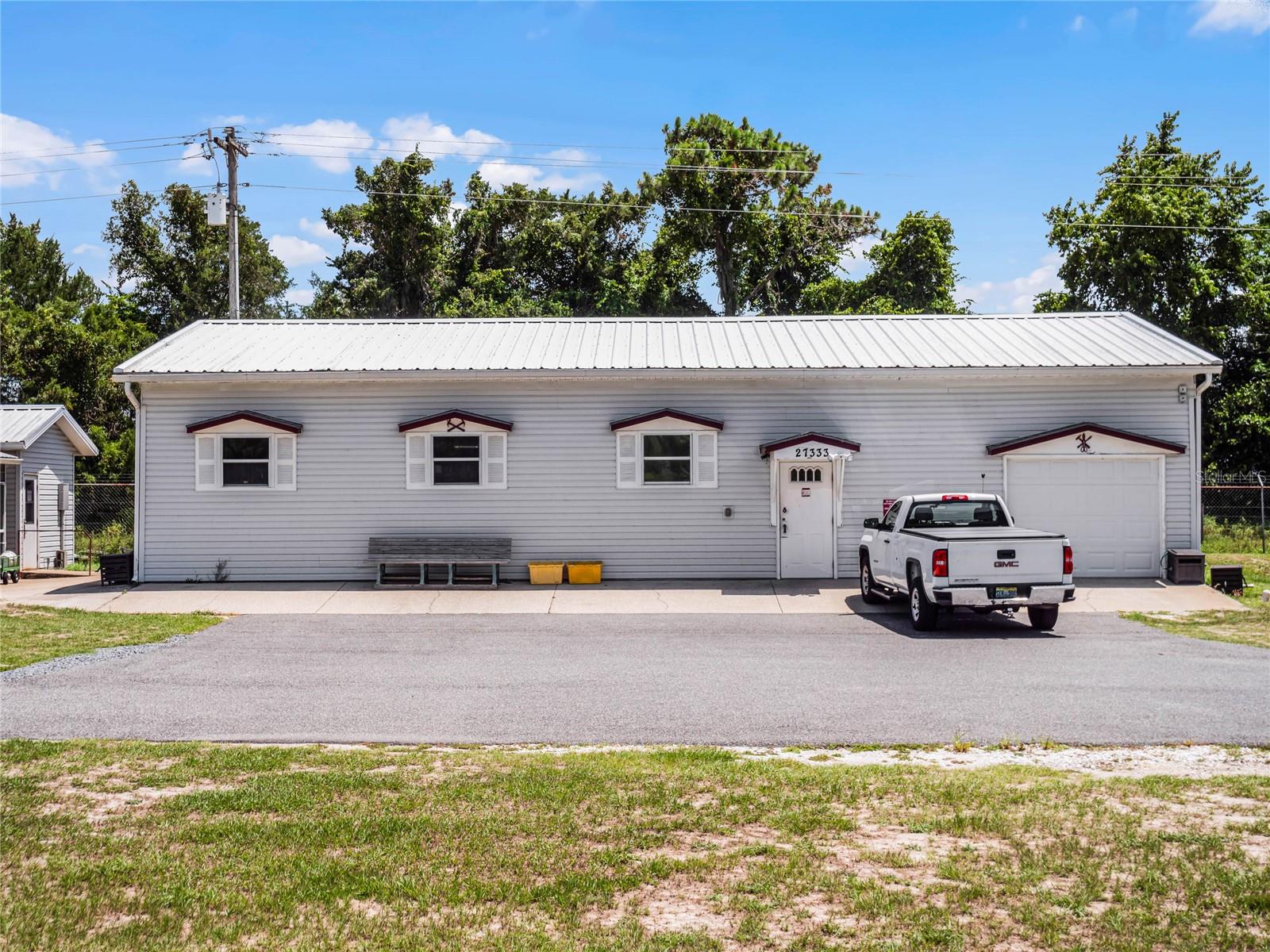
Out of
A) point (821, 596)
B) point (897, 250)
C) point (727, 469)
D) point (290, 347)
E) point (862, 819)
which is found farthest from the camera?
point (897, 250)

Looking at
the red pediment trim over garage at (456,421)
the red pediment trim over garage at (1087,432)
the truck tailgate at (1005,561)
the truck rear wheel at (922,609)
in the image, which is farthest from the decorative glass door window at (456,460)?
the red pediment trim over garage at (1087,432)

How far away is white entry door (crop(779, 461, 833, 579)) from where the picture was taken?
63.9ft

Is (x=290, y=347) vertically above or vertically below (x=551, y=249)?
below

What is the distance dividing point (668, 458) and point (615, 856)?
14301mm

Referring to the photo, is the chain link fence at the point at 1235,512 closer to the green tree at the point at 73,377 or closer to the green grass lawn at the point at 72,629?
the green grass lawn at the point at 72,629

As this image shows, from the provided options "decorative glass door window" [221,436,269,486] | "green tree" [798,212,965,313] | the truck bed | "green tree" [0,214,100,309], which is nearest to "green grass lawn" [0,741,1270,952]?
the truck bed

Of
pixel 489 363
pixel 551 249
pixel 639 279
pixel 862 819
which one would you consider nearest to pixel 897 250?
pixel 639 279

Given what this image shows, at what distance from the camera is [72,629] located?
14.3 m

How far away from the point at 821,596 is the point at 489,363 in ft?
24.6

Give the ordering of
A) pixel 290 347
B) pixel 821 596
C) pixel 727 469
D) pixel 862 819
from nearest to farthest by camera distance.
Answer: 1. pixel 862 819
2. pixel 821 596
3. pixel 727 469
4. pixel 290 347

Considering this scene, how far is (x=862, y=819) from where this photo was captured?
5.97 m

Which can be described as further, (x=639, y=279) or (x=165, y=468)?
(x=639, y=279)

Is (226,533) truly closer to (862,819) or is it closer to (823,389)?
(823,389)

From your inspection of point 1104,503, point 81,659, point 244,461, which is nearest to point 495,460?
point 244,461
